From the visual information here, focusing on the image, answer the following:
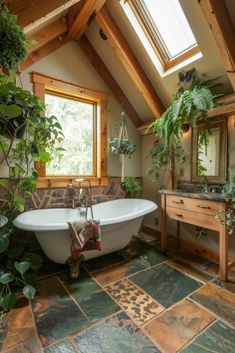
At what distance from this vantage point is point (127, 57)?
2.40 meters

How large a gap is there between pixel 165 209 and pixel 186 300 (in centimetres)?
103

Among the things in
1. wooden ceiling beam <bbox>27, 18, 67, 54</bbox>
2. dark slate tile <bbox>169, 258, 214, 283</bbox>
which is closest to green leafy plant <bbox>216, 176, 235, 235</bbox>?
dark slate tile <bbox>169, 258, 214, 283</bbox>

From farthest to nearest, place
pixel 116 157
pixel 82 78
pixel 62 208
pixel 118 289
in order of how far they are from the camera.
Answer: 1. pixel 116 157
2. pixel 82 78
3. pixel 62 208
4. pixel 118 289

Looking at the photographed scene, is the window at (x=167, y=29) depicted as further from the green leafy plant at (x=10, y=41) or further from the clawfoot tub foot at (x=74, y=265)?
the clawfoot tub foot at (x=74, y=265)

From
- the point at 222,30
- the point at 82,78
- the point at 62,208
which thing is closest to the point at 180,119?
the point at 222,30

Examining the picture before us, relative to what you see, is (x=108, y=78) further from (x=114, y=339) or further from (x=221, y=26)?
(x=114, y=339)

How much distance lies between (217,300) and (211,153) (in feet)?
4.91

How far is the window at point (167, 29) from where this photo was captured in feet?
6.63

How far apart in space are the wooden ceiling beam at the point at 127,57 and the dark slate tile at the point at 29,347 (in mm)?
Result: 2719

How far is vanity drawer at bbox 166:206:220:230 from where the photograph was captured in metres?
1.85

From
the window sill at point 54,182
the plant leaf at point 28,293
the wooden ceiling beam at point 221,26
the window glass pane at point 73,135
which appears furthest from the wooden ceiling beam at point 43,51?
the plant leaf at point 28,293

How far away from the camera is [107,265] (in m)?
2.12

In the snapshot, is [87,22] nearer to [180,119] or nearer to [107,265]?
[180,119]

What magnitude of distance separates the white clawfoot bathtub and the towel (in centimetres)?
7
